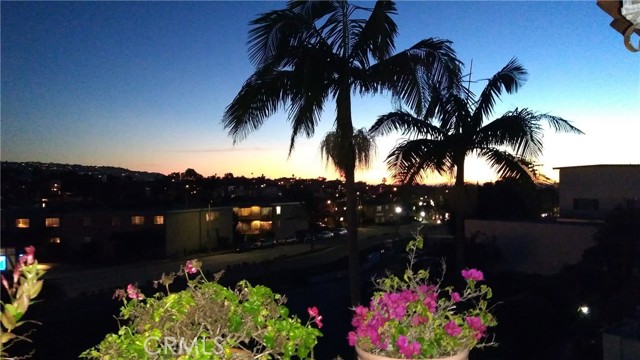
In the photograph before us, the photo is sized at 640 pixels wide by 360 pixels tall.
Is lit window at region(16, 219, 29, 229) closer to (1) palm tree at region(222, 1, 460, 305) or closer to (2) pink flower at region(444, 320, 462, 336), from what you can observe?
(1) palm tree at region(222, 1, 460, 305)

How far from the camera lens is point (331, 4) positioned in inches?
306

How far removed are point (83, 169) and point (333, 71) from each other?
63.8 m

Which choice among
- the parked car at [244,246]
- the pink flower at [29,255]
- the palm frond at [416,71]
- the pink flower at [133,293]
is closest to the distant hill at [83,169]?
the parked car at [244,246]

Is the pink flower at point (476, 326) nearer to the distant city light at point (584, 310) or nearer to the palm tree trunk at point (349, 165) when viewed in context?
the palm tree trunk at point (349, 165)

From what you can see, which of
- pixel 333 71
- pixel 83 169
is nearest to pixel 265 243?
pixel 83 169

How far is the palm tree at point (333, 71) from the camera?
24.1 ft

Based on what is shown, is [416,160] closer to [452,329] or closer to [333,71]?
[333,71]

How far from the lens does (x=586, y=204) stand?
21.0m

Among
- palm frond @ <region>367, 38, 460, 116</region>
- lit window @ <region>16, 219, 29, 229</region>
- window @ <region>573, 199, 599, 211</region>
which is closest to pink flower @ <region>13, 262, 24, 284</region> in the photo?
palm frond @ <region>367, 38, 460, 116</region>

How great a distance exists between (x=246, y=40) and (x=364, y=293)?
1251cm

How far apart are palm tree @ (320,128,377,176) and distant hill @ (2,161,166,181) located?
182ft

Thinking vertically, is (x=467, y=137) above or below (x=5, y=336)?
above

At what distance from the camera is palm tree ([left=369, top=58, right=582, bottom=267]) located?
1112 cm

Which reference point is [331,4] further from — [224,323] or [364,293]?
[364,293]
